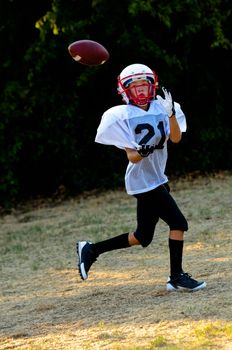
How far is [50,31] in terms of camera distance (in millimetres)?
12445

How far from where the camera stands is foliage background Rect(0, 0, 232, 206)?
40.6 ft

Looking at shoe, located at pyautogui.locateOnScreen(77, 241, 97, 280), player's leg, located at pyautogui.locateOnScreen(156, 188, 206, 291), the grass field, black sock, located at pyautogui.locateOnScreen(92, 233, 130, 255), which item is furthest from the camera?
shoe, located at pyautogui.locateOnScreen(77, 241, 97, 280)

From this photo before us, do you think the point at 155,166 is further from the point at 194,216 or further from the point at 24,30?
the point at 24,30

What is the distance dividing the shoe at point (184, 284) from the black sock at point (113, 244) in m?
0.48

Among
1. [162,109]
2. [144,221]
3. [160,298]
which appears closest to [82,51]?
[162,109]

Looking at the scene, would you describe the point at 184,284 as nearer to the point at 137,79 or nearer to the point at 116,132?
the point at 116,132

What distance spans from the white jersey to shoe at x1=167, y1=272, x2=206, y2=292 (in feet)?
2.25

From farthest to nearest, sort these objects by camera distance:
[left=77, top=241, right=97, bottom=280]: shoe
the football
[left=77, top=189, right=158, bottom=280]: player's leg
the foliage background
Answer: the foliage background, the football, [left=77, top=241, right=97, bottom=280]: shoe, [left=77, top=189, right=158, bottom=280]: player's leg

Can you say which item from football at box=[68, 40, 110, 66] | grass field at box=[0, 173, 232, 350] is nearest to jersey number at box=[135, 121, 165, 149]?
grass field at box=[0, 173, 232, 350]

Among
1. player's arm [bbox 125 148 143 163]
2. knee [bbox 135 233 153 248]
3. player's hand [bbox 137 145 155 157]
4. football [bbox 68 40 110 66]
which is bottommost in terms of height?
knee [bbox 135 233 153 248]

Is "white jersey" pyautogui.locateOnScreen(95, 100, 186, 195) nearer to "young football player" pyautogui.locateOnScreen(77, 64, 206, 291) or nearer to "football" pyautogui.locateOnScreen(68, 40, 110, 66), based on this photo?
"young football player" pyautogui.locateOnScreen(77, 64, 206, 291)

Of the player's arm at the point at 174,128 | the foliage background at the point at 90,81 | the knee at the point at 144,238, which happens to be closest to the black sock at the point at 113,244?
the knee at the point at 144,238

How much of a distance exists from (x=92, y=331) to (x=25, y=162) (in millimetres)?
8376

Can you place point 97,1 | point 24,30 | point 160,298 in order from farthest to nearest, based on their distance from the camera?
point 24,30 → point 97,1 → point 160,298
